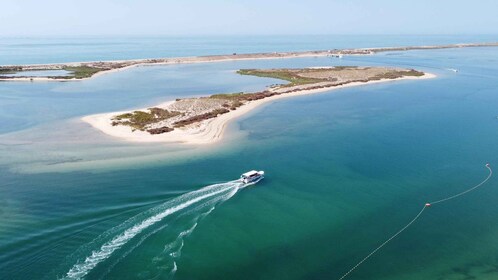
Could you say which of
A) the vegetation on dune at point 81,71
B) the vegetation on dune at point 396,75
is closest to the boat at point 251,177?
the vegetation on dune at point 396,75

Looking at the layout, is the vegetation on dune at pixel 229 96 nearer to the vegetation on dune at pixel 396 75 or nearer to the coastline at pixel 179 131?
the coastline at pixel 179 131

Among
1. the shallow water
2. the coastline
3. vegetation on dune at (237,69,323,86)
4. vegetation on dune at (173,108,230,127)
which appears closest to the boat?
the coastline

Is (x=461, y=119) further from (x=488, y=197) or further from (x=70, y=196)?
(x=70, y=196)

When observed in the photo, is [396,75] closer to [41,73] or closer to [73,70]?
[73,70]

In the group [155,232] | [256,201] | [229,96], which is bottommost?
[155,232]

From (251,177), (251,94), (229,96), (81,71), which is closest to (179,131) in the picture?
(251,177)
